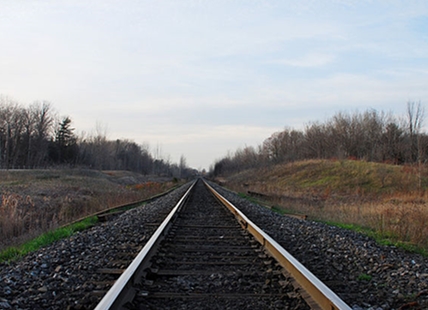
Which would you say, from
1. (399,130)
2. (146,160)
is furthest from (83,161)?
(399,130)

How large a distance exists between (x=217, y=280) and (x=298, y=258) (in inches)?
70.5

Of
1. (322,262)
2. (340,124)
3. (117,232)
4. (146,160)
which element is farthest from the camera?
(146,160)

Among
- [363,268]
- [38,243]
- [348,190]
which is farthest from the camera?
[348,190]

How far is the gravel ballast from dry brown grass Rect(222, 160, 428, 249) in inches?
123

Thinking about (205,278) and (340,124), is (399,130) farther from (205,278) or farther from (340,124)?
(205,278)

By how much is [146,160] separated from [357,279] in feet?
419

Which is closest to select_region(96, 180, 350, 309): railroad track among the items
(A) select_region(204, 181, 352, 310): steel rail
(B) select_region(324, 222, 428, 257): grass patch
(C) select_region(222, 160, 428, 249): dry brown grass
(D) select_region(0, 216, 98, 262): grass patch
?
(A) select_region(204, 181, 352, 310): steel rail

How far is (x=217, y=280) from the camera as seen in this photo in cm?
458

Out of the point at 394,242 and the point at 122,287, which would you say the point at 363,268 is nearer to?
the point at 394,242

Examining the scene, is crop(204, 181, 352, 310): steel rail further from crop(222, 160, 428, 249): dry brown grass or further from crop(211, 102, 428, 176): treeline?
crop(211, 102, 428, 176): treeline

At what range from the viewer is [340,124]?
214 feet

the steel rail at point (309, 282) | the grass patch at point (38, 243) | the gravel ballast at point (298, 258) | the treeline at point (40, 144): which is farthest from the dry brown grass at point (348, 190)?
the treeline at point (40, 144)

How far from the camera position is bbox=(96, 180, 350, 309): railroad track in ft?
12.1

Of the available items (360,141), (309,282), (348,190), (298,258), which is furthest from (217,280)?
(360,141)
